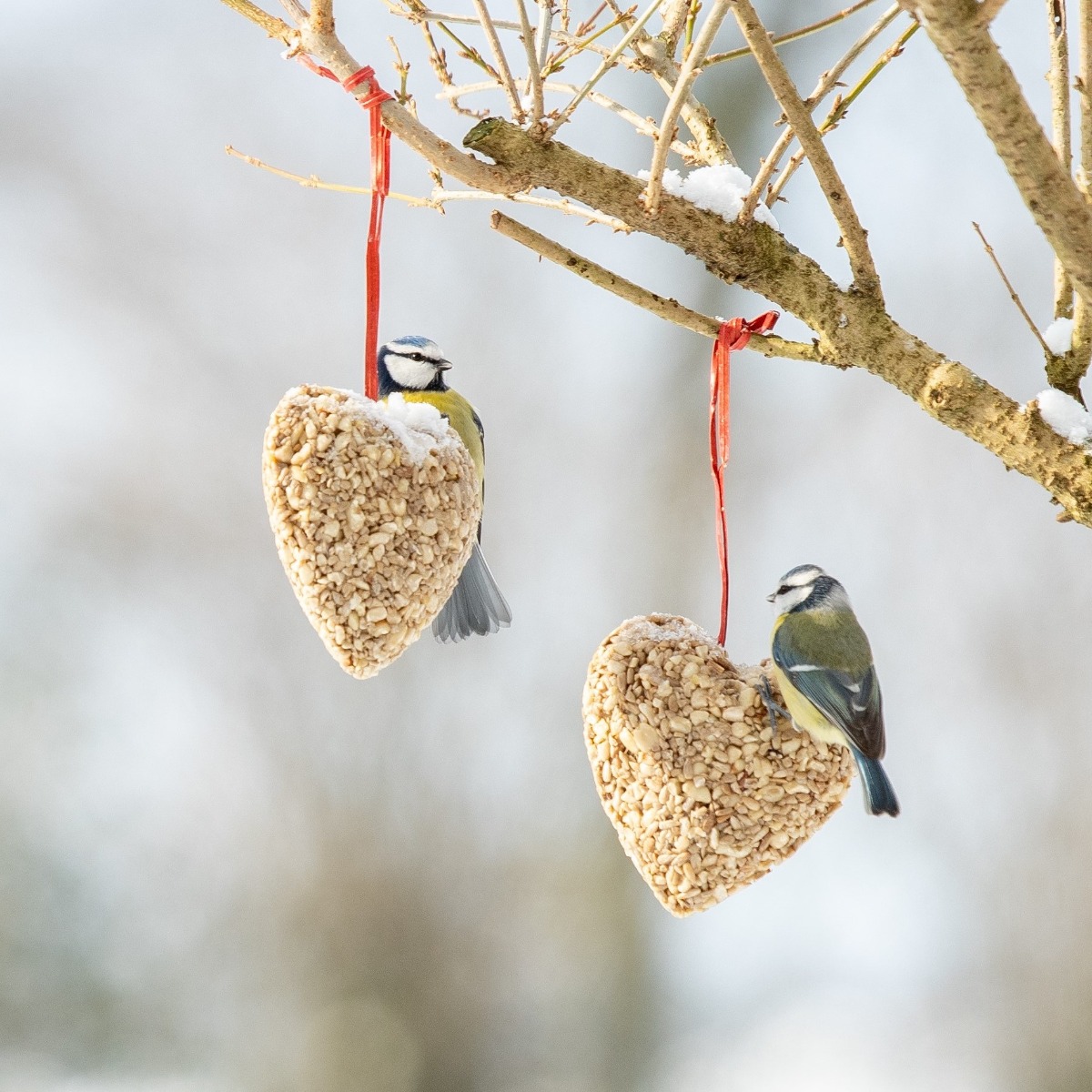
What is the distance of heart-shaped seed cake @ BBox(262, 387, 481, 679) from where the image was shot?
1.00 meters

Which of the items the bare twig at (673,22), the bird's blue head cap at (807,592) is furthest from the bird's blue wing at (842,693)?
the bare twig at (673,22)

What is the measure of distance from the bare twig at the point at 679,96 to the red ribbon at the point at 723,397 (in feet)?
0.54

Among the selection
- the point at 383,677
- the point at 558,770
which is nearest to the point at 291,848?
the point at 383,677

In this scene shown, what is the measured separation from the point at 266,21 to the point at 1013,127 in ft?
2.17

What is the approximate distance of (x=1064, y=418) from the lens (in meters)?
0.98

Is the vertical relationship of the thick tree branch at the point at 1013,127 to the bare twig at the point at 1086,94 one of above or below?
below

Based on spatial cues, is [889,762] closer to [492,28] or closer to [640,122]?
[640,122]

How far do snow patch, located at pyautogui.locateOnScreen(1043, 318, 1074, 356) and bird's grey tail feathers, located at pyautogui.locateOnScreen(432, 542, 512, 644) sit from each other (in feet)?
2.16

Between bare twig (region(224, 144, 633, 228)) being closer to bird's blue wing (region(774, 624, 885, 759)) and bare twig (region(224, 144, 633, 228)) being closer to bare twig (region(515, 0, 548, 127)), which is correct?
bare twig (region(515, 0, 548, 127))

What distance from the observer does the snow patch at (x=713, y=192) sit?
106cm

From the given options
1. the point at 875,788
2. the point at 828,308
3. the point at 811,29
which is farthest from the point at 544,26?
the point at 875,788

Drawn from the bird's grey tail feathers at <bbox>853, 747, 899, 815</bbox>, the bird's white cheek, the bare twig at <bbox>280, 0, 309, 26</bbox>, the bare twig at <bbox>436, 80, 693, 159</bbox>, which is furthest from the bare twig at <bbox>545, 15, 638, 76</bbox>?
the bird's grey tail feathers at <bbox>853, 747, 899, 815</bbox>

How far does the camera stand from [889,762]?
11.5 feet

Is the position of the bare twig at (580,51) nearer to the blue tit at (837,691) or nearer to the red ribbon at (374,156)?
the red ribbon at (374,156)
